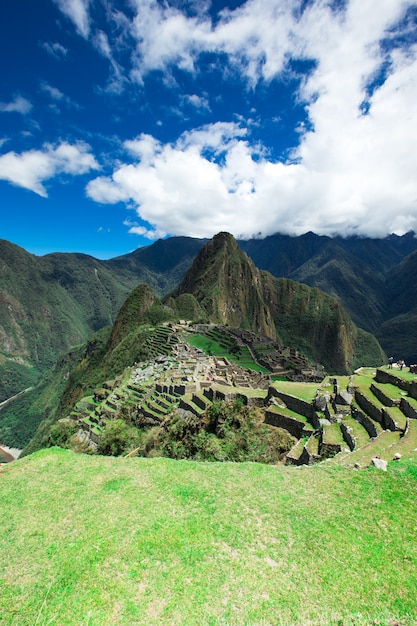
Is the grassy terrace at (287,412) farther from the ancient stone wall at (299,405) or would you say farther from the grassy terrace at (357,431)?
the grassy terrace at (357,431)

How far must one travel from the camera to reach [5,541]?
23.4 feet

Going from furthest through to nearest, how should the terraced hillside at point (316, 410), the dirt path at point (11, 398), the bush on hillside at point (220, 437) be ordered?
the dirt path at point (11, 398)
the bush on hillside at point (220, 437)
the terraced hillside at point (316, 410)

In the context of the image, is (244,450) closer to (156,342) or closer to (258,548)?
(258,548)

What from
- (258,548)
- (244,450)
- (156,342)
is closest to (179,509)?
(258,548)

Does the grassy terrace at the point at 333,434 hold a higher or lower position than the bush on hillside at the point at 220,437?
higher

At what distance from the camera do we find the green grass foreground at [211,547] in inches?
209

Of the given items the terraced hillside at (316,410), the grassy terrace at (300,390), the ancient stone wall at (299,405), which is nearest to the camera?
the terraced hillside at (316,410)

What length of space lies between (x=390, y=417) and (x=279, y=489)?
797 cm

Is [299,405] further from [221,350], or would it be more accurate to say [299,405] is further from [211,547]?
[221,350]

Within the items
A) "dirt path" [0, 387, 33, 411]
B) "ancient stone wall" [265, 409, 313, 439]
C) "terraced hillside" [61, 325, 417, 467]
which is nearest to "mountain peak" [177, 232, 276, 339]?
"dirt path" [0, 387, 33, 411]

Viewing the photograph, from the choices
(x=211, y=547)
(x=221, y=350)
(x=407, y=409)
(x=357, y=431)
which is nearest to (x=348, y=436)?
(x=357, y=431)

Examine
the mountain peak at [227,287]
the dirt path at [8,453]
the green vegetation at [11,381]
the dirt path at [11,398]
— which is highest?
the mountain peak at [227,287]

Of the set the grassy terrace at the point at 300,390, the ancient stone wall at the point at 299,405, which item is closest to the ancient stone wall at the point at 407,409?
the ancient stone wall at the point at 299,405

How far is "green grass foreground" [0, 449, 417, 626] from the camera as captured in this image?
17.4 feet
